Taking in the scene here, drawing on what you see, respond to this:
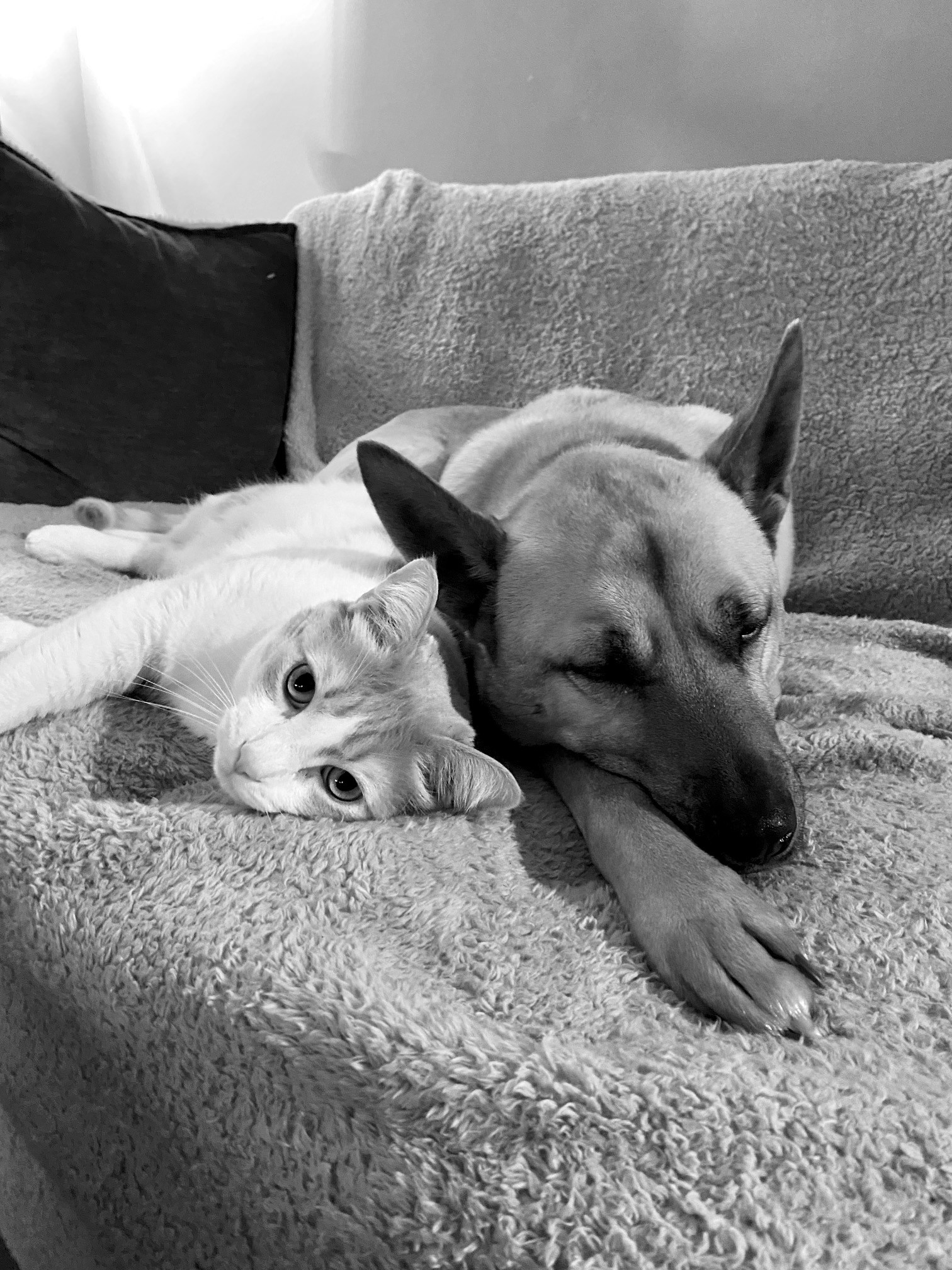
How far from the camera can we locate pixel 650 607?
1411mm

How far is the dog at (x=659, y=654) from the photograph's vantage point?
1052mm

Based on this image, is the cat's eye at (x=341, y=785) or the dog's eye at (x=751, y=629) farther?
the dog's eye at (x=751, y=629)

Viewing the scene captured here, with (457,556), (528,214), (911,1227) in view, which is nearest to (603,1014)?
(911,1227)

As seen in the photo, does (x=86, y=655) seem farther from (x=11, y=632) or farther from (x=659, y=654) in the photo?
(x=659, y=654)

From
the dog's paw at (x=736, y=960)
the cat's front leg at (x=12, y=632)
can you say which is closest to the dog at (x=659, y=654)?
the dog's paw at (x=736, y=960)

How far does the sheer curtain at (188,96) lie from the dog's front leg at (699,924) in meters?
3.48

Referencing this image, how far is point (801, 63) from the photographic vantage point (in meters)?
2.72

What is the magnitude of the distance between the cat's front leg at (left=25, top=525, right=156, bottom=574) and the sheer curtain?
2383 millimetres

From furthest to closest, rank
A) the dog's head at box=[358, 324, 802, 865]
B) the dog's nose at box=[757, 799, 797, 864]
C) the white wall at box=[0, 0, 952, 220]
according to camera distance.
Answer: the white wall at box=[0, 0, 952, 220]
the dog's head at box=[358, 324, 802, 865]
the dog's nose at box=[757, 799, 797, 864]

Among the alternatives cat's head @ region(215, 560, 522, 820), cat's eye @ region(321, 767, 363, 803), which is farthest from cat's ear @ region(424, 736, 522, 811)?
cat's eye @ region(321, 767, 363, 803)

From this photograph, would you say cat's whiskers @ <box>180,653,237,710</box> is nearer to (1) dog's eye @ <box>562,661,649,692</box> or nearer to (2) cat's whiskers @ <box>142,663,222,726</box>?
(2) cat's whiskers @ <box>142,663,222,726</box>

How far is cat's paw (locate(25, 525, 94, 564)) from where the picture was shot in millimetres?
2135

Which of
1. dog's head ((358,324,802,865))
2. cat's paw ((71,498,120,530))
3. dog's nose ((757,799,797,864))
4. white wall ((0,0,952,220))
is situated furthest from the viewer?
white wall ((0,0,952,220))

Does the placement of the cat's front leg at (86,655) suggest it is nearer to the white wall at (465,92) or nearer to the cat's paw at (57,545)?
the cat's paw at (57,545)
